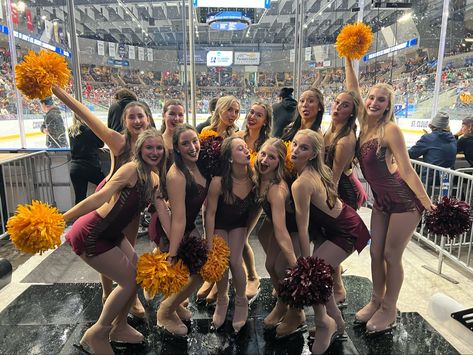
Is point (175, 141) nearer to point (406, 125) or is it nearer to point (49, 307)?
point (49, 307)

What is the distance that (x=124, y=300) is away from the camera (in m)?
2.08

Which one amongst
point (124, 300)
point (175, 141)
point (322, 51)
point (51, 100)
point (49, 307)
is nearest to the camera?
point (124, 300)

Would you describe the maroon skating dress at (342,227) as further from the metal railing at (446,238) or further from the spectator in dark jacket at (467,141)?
the spectator in dark jacket at (467,141)

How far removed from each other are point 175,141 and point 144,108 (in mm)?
456

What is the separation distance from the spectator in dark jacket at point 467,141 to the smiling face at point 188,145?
394 cm

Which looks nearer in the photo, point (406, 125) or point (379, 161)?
point (379, 161)

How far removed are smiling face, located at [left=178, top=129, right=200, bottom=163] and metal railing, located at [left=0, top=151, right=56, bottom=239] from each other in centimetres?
298

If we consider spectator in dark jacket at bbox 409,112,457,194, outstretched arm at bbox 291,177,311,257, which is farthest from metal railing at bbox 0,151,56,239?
spectator in dark jacket at bbox 409,112,457,194

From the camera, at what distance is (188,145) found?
2.19 metres

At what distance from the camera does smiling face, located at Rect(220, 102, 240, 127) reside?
2.78m

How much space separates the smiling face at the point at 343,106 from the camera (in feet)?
7.82

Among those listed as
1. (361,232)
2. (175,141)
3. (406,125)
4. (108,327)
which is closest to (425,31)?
(406,125)

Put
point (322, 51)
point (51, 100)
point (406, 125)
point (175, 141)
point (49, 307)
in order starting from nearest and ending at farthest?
point (175, 141) < point (49, 307) < point (51, 100) < point (322, 51) < point (406, 125)

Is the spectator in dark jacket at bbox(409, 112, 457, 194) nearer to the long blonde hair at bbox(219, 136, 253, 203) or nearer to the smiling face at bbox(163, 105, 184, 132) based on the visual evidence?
the long blonde hair at bbox(219, 136, 253, 203)
